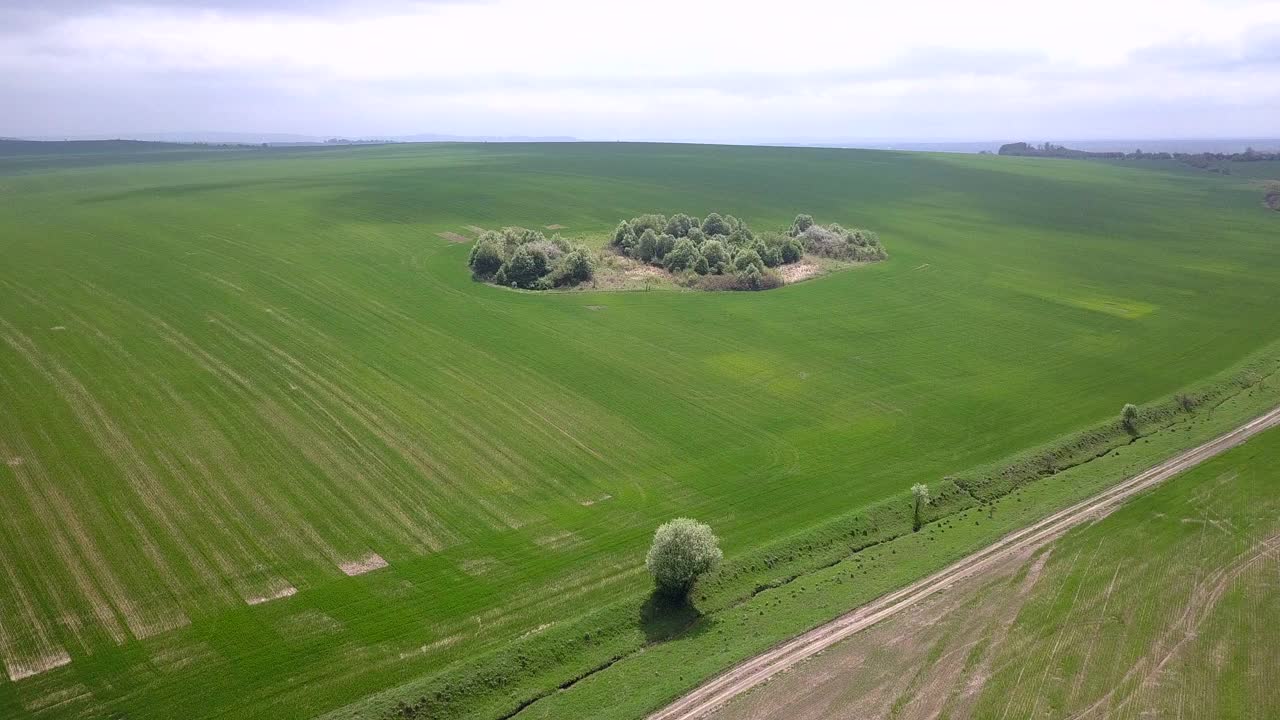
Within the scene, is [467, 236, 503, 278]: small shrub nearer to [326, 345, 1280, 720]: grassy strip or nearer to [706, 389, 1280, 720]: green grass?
[326, 345, 1280, 720]: grassy strip

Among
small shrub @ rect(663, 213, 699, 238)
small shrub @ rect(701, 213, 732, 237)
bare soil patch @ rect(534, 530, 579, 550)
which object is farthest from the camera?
small shrub @ rect(701, 213, 732, 237)

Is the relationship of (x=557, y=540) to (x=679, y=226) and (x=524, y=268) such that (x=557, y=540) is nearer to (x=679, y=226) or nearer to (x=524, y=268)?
(x=524, y=268)

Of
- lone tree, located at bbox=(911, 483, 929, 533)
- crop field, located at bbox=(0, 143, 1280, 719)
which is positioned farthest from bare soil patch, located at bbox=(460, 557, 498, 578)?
lone tree, located at bbox=(911, 483, 929, 533)

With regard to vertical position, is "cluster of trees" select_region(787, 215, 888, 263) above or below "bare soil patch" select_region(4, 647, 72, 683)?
above

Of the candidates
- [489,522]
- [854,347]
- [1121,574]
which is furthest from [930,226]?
[489,522]

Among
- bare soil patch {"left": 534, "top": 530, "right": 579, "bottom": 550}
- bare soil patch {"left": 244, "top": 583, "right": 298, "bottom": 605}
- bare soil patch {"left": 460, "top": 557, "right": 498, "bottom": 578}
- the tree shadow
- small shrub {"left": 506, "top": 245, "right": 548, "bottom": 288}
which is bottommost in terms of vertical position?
the tree shadow

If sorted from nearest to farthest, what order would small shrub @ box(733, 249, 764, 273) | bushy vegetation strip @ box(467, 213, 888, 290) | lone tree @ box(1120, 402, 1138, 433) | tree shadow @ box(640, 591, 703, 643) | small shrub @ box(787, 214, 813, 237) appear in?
A: tree shadow @ box(640, 591, 703, 643) < lone tree @ box(1120, 402, 1138, 433) < bushy vegetation strip @ box(467, 213, 888, 290) < small shrub @ box(733, 249, 764, 273) < small shrub @ box(787, 214, 813, 237)

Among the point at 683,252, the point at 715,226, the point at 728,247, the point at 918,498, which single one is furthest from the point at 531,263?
the point at 918,498

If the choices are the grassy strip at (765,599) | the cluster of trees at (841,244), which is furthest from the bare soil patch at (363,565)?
the cluster of trees at (841,244)
